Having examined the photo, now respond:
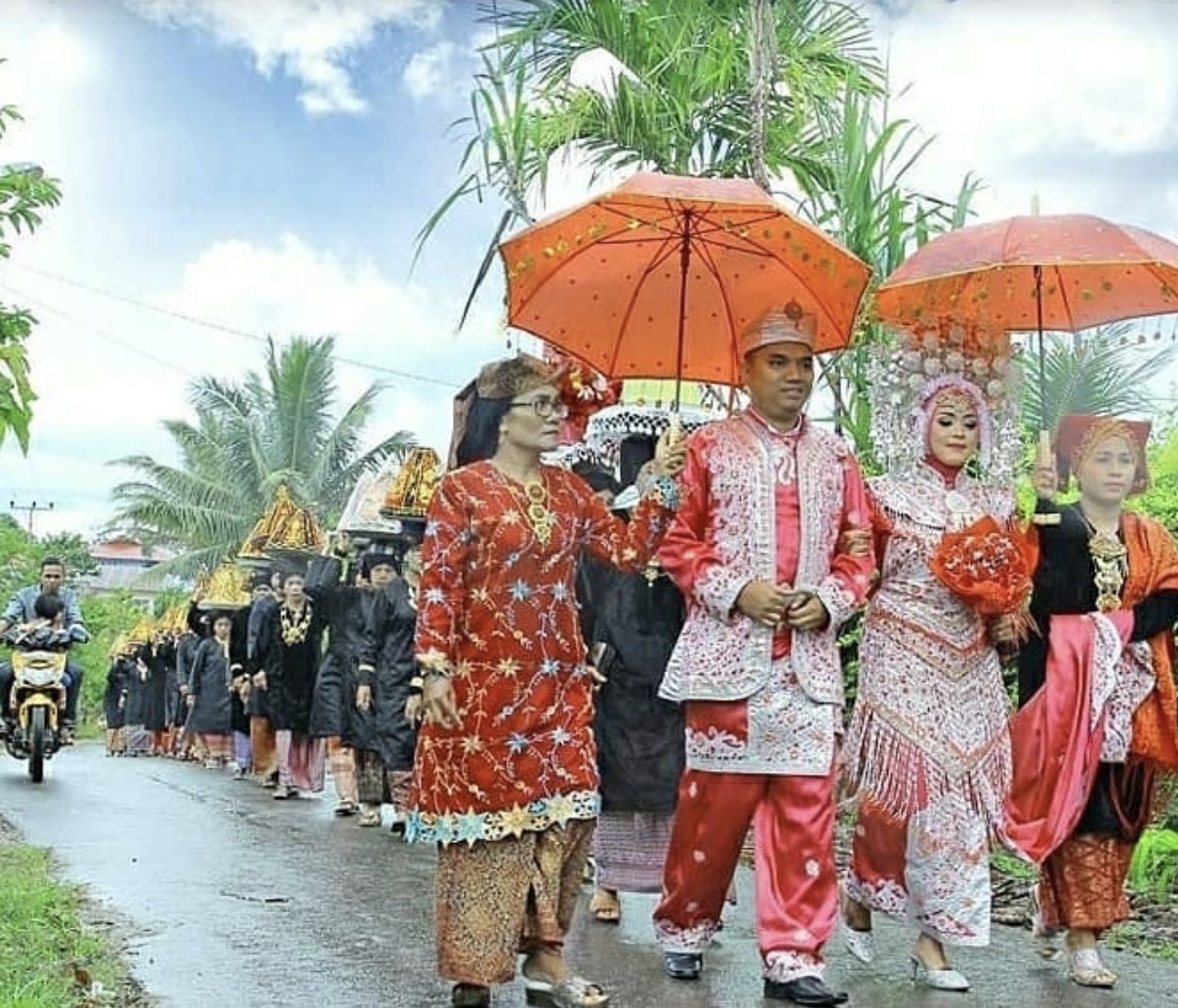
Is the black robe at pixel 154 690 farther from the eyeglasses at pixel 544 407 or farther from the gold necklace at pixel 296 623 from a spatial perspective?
the eyeglasses at pixel 544 407

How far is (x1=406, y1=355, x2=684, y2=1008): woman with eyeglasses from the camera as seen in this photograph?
504 cm

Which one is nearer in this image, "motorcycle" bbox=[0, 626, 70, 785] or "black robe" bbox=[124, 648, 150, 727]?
"motorcycle" bbox=[0, 626, 70, 785]

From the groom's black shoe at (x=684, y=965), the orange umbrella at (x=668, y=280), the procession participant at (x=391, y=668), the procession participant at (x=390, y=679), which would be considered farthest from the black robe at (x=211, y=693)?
the groom's black shoe at (x=684, y=965)

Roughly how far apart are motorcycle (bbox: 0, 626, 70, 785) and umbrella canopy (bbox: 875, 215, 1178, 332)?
9890mm

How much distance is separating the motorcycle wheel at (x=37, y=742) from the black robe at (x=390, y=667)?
16.0ft

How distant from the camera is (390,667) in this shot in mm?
10438

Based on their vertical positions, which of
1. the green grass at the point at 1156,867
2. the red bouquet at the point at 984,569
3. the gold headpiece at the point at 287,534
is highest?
the gold headpiece at the point at 287,534

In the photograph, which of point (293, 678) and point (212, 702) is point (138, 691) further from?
point (293, 678)

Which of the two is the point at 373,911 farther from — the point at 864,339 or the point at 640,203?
the point at 864,339

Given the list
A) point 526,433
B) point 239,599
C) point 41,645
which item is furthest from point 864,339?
point 239,599

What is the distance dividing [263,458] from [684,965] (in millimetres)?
28839

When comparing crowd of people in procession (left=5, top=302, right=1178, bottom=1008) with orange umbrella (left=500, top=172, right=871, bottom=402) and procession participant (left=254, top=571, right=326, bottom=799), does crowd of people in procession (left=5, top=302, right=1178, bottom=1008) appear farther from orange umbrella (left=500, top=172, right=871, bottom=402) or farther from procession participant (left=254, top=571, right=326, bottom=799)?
procession participant (left=254, top=571, right=326, bottom=799)

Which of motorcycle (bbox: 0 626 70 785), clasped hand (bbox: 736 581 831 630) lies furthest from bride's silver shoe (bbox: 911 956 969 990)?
motorcycle (bbox: 0 626 70 785)

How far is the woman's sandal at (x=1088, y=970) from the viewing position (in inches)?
223
